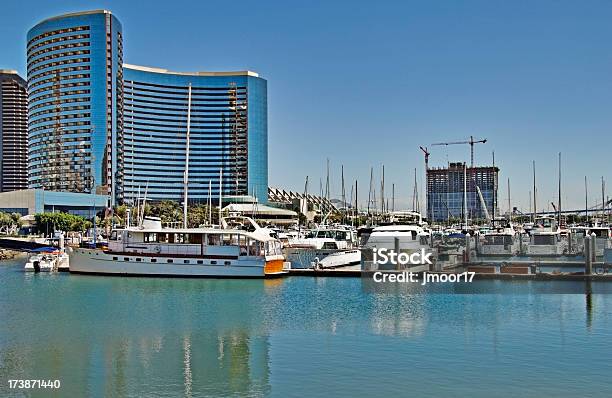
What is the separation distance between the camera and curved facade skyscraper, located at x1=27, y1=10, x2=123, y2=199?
7146 inches

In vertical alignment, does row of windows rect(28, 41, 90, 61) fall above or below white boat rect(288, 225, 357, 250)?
above

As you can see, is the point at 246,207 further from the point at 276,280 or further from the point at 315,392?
the point at 315,392

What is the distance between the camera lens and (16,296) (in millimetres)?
44781

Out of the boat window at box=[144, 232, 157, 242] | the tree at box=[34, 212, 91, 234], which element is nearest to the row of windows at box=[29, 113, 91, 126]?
the tree at box=[34, 212, 91, 234]

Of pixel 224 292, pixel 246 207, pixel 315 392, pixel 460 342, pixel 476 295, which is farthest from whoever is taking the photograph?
pixel 246 207

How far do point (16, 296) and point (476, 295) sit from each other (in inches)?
1249

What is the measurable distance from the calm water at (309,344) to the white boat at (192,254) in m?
8.87

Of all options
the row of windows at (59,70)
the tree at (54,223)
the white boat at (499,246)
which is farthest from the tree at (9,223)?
the white boat at (499,246)

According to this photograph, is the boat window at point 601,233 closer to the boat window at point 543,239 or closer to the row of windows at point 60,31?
the boat window at point 543,239

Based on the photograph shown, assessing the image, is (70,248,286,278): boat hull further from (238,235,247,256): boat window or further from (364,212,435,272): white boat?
(364,212,435,272): white boat

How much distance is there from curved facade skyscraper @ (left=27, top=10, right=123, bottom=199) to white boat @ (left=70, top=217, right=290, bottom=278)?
133 meters

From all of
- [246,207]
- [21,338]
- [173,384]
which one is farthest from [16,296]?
[246,207]

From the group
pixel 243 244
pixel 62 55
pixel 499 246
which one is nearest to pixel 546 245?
pixel 499 246

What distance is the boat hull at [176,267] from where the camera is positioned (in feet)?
177
